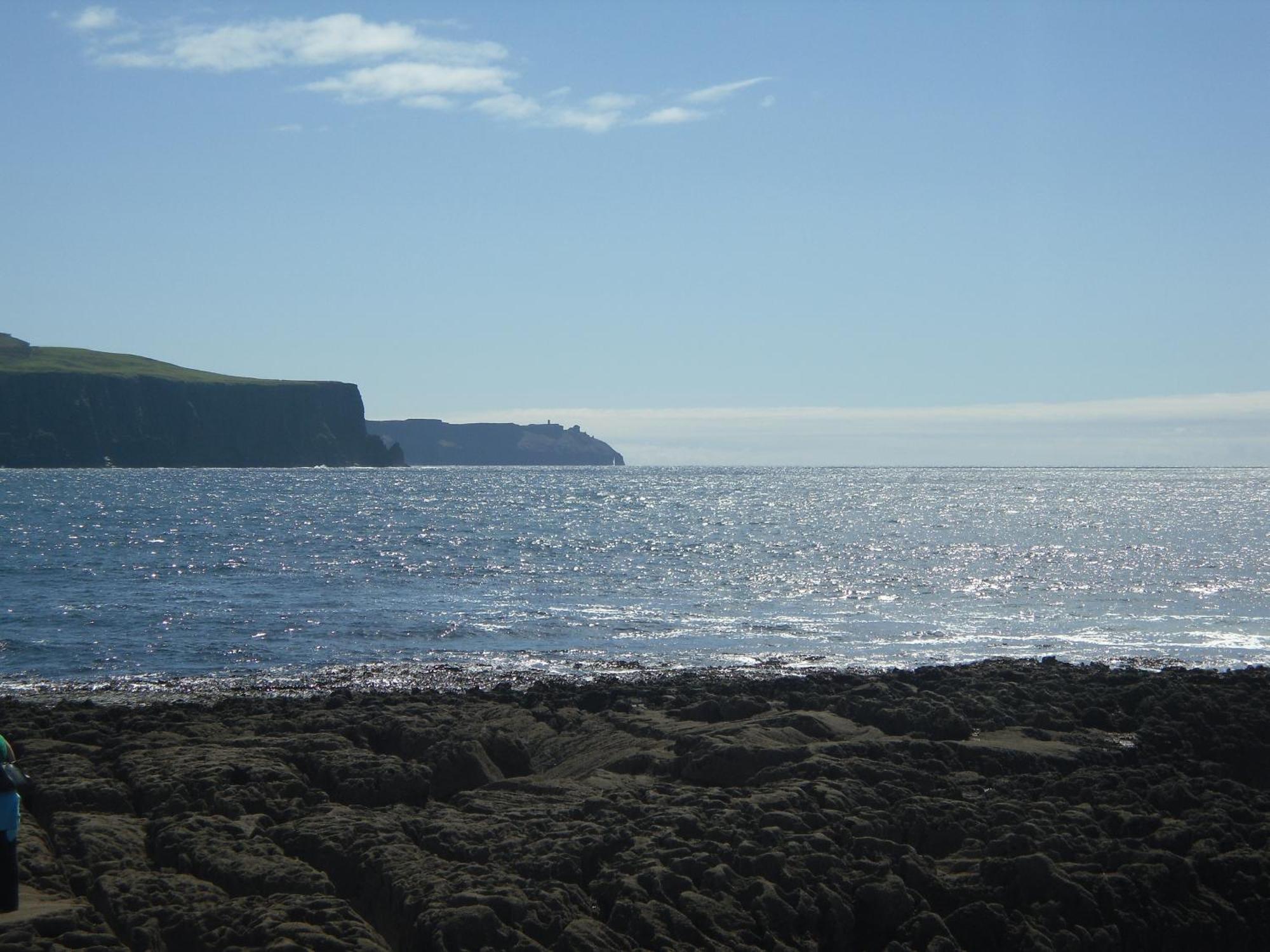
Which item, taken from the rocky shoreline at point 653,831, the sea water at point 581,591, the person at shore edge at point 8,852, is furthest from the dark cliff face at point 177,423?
the person at shore edge at point 8,852

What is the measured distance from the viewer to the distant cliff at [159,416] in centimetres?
15300

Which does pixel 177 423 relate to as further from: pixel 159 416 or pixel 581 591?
pixel 581 591

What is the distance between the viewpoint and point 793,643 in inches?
1083

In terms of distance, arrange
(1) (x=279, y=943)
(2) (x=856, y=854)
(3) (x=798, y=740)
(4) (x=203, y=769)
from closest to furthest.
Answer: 1. (1) (x=279, y=943)
2. (2) (x=856, y=854)
3. (4) (x=203, y=769)
4. (3) (x=798, y=740)

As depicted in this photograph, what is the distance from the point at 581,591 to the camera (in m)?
37.0

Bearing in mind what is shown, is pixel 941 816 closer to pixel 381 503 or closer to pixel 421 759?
pixel 421 759

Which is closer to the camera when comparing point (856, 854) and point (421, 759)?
point (856, 854)

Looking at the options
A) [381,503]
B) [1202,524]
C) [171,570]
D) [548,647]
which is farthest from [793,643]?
[381,503]

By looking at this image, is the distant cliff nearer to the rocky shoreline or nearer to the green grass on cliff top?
the green grass on cliff top

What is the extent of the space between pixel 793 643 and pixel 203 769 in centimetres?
1749

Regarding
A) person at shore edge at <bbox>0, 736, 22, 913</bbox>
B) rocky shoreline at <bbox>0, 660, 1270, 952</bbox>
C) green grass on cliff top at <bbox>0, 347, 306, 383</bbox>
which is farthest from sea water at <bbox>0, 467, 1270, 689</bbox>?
green grass on cliff top at <bbox>0, 347, 306, 383</bbox>

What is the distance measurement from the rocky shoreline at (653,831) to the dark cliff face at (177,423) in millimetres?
153131

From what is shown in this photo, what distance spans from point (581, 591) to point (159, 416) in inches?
5645

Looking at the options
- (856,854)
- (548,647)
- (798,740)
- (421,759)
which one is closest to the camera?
(856,854)
